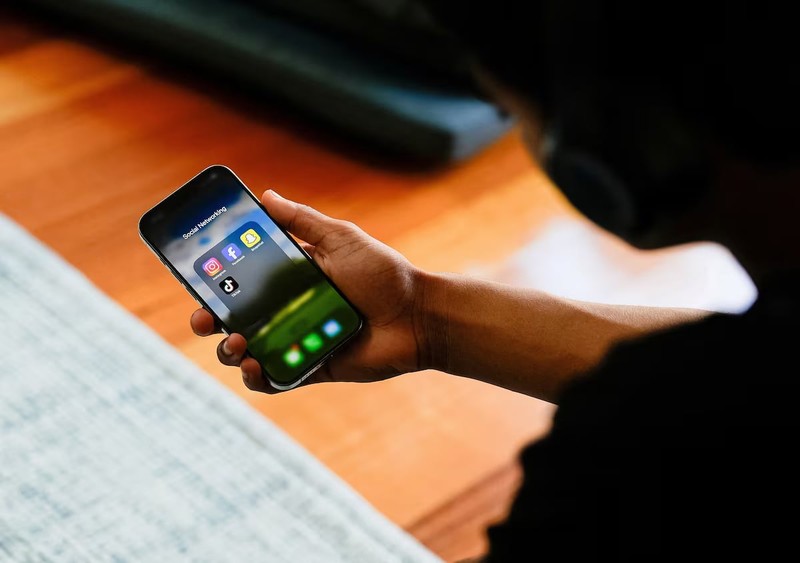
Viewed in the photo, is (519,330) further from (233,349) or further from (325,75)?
(325,75)

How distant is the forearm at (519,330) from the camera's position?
88 centimetres

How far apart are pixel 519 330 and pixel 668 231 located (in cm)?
44

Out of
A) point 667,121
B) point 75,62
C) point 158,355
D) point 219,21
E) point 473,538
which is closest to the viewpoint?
point 667,121

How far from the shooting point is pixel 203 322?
3.06 ft

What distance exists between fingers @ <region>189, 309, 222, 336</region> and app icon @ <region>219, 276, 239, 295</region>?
3 cm

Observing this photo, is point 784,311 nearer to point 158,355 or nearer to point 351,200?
point 158,355

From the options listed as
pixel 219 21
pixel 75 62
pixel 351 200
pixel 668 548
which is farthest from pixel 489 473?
pixel 75 62

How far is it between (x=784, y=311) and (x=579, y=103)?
14 cm

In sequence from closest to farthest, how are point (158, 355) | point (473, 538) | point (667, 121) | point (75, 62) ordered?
point (667, 121) → point (473, 538) → point (158, 355) → point (75, 62)

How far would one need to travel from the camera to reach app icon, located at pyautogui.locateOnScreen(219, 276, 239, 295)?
0.95 metres

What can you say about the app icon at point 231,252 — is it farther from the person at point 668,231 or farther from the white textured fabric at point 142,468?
the person at point 668,231

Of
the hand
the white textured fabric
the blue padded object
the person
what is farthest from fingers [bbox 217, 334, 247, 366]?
the blue padded object

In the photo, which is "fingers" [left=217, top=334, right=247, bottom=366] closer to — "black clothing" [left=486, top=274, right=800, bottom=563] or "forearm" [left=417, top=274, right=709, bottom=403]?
"forearm" [left=417, top=274, right=709, bottom=403]

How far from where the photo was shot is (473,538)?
115cm
